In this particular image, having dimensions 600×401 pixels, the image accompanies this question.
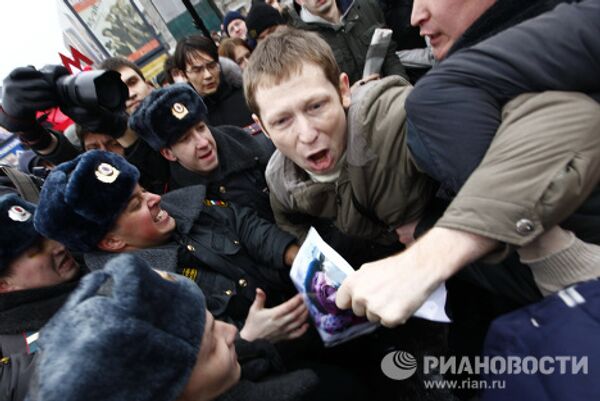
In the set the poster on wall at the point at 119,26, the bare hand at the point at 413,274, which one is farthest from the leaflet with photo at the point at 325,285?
the poster on wall at the point at 119,26

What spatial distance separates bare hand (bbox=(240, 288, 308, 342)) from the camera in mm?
1401

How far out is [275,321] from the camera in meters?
1.41

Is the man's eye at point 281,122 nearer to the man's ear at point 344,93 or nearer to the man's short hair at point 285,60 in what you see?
the man's short hair at point 285,60

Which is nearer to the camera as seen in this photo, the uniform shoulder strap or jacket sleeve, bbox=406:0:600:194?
jacket sleeve, bbox=406:0:600:194

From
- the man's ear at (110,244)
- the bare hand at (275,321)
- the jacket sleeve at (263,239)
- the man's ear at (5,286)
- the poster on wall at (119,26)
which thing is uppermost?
the poster on wall at (119,26)

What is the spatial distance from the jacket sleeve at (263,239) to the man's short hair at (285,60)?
23.1 inches

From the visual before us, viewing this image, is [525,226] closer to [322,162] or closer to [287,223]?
[322,162]

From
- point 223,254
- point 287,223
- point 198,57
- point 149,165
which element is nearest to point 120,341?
point 223,254

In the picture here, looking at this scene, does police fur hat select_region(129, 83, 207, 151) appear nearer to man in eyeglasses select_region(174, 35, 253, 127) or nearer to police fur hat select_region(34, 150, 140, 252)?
police fur hat select_region(34, 150, 140, 252)

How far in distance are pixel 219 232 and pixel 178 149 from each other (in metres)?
0.59

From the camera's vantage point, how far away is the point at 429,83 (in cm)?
78

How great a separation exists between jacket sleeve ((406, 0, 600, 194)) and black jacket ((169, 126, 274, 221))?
4.27 feet

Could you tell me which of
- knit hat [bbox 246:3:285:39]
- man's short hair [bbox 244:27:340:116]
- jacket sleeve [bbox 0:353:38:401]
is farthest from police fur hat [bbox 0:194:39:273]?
knit hat [bbox 246:3:285:39]

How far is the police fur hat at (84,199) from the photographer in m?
1.26
